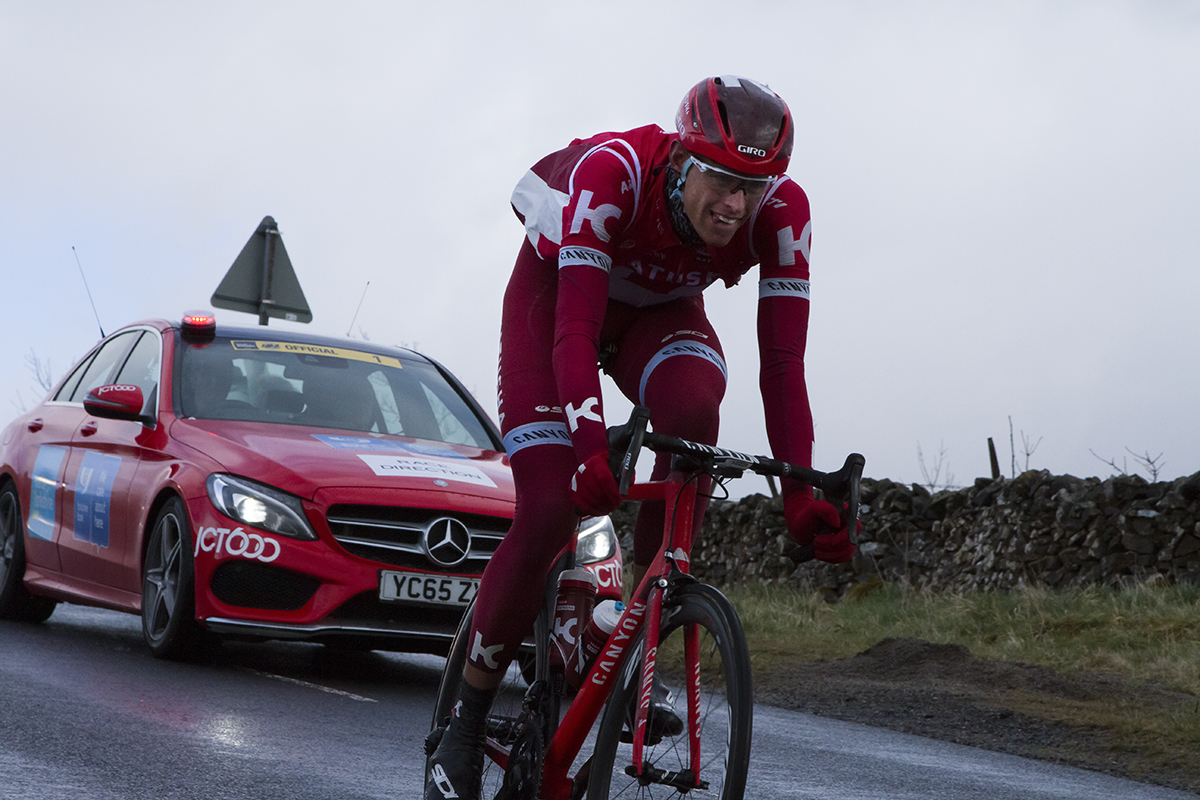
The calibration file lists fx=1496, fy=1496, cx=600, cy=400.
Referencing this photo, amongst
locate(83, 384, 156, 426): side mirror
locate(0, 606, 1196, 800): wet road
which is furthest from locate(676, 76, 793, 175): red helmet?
locate(83, 384, 156, 426): side mirror

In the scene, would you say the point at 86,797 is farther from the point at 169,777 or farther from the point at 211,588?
the point at 211,588

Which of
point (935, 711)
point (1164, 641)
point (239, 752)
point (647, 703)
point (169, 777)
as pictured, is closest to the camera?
point (647, 703)

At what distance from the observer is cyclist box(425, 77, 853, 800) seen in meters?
3.28

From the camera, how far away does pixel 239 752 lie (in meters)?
5.02

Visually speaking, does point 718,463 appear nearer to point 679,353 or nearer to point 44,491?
point 679,353

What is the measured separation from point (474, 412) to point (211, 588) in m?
2.16

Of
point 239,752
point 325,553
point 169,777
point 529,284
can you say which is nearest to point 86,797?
point 169,777

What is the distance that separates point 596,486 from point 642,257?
33.9 inches

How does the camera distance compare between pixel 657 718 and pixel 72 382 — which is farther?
pixel 72 382

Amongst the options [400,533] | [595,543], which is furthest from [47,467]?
[595,543]

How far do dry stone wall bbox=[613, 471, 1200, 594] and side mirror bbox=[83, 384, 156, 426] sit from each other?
4534 millimetres

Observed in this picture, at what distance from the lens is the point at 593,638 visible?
11.3 feet

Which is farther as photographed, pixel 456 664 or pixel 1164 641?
pixel 1164 641

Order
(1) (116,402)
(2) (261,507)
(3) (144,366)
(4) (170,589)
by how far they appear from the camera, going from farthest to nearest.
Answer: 1. (3) (144,366)
2. (1) (116,402)
3. (4) (170,589)
4. (2) (261,507)
